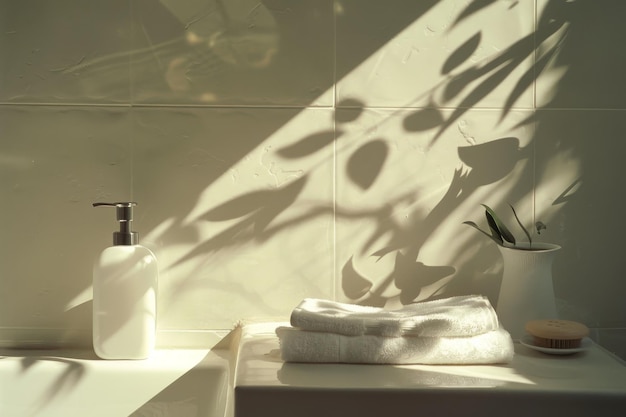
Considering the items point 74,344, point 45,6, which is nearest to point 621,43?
point 45,6

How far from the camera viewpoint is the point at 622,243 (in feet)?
4.79

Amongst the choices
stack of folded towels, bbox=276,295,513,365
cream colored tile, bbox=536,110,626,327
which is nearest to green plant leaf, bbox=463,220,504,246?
cream colored tile, bbox=536,110,626,327

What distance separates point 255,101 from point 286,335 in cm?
45

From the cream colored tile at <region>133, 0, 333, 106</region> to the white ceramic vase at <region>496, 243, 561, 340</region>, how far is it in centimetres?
44

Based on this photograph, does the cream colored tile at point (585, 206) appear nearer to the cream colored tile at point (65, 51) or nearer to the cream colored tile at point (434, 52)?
the cream colored tile at point (434, 52)

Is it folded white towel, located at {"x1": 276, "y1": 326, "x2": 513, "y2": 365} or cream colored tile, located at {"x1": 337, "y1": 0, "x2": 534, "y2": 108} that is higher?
cream colored tile, located at {"x1": 337, "y1": 0, "x2": 534, "y2": 108}

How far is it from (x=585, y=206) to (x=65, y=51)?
0.98 metres

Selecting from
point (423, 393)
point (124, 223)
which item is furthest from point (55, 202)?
point (423, 393)

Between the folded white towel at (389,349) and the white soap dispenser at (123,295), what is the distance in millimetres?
306

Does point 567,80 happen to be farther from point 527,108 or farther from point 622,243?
point 622,243

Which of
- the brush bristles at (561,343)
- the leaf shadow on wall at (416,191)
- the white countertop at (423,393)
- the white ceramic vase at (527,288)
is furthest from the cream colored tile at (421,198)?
the white countertop at (423,393)

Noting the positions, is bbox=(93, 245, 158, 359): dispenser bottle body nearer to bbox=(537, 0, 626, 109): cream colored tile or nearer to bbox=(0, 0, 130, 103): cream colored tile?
bbox=(0, 0, 130, 103): cream colored tile

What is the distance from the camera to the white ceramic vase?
1.34m

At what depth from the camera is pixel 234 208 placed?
143cm
